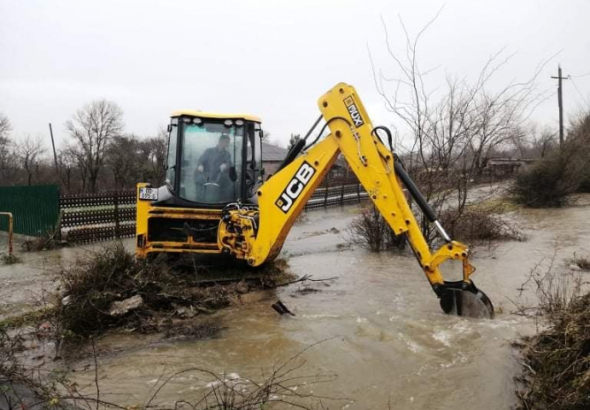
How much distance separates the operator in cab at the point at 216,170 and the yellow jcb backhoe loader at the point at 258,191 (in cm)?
2

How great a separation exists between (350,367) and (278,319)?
172 centimetres

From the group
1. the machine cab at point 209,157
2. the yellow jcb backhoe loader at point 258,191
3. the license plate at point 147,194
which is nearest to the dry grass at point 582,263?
the yellow jcb backhoe loader at point 258,191

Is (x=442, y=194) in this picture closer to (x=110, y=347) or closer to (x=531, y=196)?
(x=110, y=347)

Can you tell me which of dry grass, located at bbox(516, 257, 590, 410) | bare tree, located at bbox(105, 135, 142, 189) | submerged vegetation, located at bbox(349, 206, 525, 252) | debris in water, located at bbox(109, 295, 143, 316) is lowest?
debris in water, located at bbox(109, 295, 143, 316)

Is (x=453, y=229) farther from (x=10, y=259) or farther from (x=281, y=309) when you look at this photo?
(x=10, y=259)

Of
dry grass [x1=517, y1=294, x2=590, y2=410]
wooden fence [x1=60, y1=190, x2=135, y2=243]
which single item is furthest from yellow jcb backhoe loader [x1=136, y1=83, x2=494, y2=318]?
wooden fence [x1=60, y1=190, x2=135, y2=243]

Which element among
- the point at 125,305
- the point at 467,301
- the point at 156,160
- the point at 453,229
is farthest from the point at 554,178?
the point at 156,160

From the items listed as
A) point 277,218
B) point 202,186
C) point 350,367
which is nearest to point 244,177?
point 202,186

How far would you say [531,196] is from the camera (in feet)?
64.8

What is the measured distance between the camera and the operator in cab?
7.73 m

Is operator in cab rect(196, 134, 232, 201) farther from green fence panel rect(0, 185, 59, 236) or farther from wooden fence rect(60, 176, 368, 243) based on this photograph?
green fence panel rect(0, 185, 59, 236)

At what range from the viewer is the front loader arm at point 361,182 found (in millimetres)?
5672

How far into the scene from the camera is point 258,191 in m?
6.75

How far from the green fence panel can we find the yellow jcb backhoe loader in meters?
7.53
